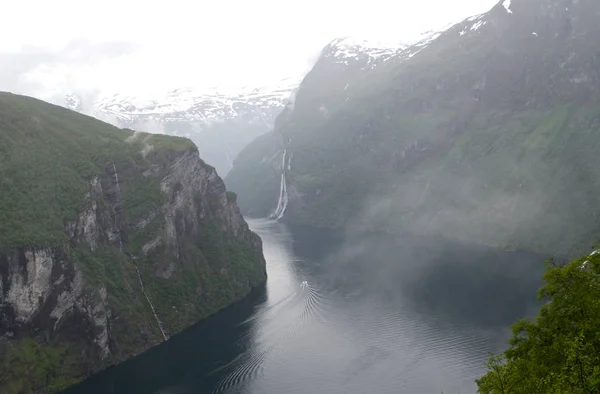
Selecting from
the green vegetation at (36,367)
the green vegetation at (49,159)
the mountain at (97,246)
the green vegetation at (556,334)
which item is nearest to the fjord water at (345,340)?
the green vegetation at (36,367)

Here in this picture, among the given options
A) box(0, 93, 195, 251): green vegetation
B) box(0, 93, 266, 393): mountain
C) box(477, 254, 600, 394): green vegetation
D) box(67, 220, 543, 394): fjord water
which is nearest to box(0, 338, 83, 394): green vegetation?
box(0, 93, 266, 393): mountain

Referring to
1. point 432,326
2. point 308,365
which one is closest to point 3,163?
point 308,365

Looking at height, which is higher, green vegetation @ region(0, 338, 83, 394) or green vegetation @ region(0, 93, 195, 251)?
green vegetation @ region(0, 93, 195, 251)

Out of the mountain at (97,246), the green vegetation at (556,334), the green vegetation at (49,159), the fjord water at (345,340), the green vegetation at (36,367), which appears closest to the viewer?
the green vegetation at (556,334)

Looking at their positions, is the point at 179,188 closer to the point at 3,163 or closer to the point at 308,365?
the point at 3,163

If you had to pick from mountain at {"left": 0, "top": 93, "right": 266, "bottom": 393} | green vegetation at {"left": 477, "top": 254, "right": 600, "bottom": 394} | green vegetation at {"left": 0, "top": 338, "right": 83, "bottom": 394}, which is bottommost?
green vegetation at {"left": 0, "top": 338, "right": 83, "bottom": 394}

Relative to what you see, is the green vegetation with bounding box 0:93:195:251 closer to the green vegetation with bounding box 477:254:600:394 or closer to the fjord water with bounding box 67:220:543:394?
the fjord water with bounding box 67:220:543:394

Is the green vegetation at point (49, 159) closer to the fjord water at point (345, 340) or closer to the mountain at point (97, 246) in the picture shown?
the mountain at point (97, 246)
